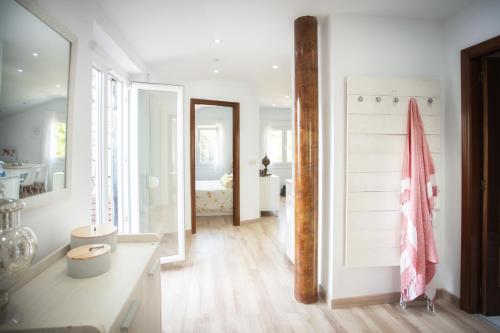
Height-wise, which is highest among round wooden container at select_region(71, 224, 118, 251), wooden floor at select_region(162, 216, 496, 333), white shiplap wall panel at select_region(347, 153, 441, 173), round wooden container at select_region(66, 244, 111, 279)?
white shiplap wall panel at select_region(347, 153, 441, 173)

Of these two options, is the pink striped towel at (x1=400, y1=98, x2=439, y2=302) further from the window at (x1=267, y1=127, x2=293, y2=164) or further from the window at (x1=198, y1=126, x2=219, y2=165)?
the window at (x1=198, y1=126, x2=219, y2=165)

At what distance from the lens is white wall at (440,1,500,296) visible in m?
2.26

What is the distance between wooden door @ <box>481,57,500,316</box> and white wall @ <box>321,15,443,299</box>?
36 centimetres

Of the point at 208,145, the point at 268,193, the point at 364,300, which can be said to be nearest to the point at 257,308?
the point at 364,300

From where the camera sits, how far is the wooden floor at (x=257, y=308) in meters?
2.07

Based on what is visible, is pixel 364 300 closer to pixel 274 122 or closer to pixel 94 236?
pixel 94 236

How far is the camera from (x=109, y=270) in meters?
1.26

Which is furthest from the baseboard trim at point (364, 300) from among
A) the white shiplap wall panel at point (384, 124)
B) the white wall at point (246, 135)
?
the white wall at point (246, 135)

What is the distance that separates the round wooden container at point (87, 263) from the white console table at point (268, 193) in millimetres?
4589

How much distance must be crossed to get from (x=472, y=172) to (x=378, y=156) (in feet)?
2.33

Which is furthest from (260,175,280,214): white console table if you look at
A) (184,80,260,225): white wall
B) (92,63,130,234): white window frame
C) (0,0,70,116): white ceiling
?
(0,0,70,116): white ceiling

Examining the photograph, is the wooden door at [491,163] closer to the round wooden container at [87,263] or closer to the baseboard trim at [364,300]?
the baseboard trim at [364,300]

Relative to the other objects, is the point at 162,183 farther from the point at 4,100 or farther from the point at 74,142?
the point at 4,100

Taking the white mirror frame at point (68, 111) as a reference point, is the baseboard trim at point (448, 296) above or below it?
below
